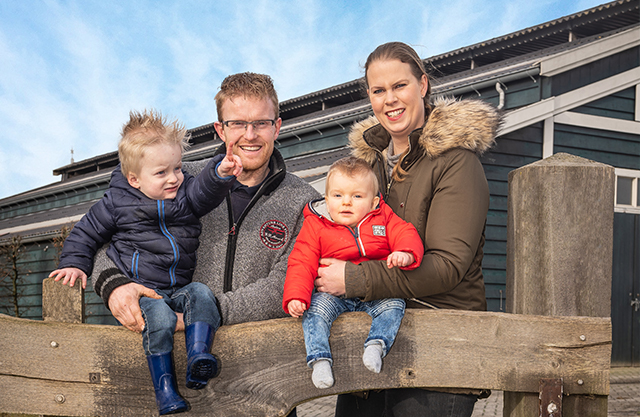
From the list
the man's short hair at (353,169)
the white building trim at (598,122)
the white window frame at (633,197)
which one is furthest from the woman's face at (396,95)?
the white window frame at (633,197)

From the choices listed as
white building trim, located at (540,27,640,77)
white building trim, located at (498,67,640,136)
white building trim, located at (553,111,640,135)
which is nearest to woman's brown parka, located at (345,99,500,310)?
white building trim, located at (498,67,640,136)

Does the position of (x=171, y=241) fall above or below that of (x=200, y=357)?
above

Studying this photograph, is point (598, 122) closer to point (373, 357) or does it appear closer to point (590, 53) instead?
point (590, 53)

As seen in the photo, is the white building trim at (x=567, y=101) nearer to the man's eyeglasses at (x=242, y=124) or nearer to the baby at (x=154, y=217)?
the man's eyeglasses at (x=242, y=124)

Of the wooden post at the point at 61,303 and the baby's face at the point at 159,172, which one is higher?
the baby's face at the point at 159,172

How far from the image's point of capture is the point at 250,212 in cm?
225

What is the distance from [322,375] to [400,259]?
0.48 metres

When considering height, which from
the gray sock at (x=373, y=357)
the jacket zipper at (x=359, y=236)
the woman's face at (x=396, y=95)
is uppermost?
the woman's face at (x=396, y=95)

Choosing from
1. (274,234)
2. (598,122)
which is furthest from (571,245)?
(598,122)

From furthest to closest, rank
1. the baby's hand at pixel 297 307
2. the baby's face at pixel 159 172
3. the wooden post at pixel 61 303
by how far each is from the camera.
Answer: the baby's face at pixel 159 172
the wooden post at pixel 61 303
the baby's hand at pixel 297 307

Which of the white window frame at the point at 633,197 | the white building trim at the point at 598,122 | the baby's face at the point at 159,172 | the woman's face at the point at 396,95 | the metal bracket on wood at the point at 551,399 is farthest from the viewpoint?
the white window frame at the point at 633,197

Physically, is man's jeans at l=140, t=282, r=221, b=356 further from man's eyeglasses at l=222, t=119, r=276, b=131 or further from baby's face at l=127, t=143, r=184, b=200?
man's eyeglasses at l=222, t=119, r=276, b=131

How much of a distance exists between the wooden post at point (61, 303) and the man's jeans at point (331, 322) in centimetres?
89

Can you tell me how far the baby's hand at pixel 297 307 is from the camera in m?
1.66
